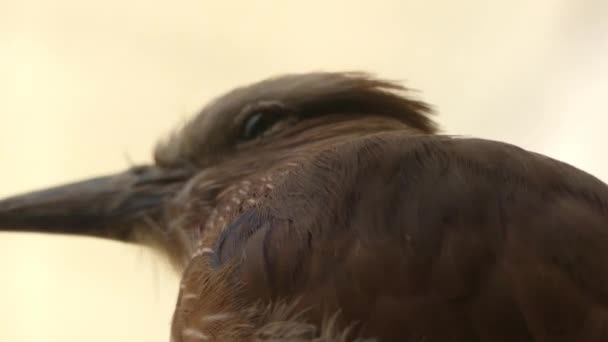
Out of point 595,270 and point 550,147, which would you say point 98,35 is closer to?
point 550,147

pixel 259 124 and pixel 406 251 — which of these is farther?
pixel 259 124

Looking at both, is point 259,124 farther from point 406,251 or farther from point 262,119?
point 406,251

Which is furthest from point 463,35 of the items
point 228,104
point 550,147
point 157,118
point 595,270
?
point 595,270

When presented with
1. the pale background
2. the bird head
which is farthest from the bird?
the pale background

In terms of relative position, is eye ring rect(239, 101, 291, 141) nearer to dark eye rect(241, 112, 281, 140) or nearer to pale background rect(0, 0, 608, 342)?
dark eye rect(241, 112, 281, 140)

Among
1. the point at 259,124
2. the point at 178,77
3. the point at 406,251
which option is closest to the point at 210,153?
the point at 259,124

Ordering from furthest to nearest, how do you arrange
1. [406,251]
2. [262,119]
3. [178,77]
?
[178,77] < [262,119] < [406,251]
